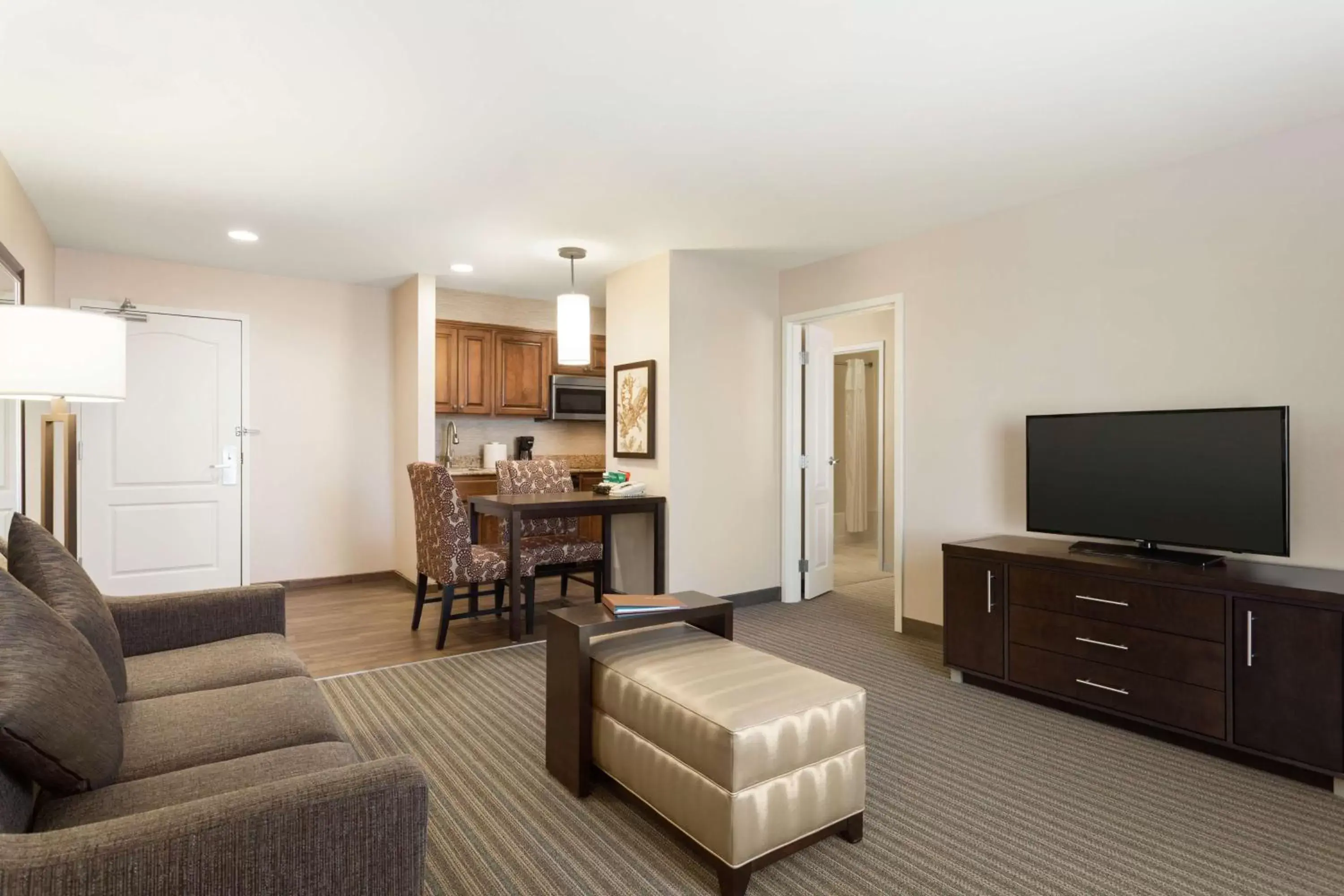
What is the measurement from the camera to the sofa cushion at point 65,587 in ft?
5.78

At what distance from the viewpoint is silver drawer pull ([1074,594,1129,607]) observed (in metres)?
2.84

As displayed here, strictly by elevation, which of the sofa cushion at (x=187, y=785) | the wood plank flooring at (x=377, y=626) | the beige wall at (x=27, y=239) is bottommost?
the wood plank flooring at (x=377, y=626)

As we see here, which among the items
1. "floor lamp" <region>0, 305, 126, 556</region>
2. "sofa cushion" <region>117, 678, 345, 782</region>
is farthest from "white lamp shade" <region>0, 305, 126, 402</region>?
"sofa cushion" <region>117, 678, 345, 782</region>

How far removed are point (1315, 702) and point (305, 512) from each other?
236 inches

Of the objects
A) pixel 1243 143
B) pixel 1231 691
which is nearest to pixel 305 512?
pixel 1231 691

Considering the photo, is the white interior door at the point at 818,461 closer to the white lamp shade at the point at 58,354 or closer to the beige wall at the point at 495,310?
the beige wall at the point at 495,310

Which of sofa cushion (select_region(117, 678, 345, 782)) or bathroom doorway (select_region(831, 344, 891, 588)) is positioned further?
bathroom doorway (select_region(831, 344, 891, 588))

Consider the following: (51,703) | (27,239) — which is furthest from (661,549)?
(27,239)

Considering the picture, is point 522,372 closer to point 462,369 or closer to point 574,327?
point 462,369

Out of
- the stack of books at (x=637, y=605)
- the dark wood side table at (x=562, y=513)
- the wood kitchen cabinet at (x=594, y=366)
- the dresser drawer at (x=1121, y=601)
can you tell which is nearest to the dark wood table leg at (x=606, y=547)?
the dark wood side table at (x=562, y=513)

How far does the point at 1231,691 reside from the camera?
2543mm

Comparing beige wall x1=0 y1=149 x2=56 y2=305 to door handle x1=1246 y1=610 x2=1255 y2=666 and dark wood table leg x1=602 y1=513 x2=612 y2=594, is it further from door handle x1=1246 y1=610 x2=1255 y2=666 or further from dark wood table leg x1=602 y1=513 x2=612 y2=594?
door handle x1=1246 y1=610 x2=1255 y2=666

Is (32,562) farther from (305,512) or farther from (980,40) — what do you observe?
(305,512)

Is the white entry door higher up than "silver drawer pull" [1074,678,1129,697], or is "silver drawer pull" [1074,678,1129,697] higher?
the white entry door
